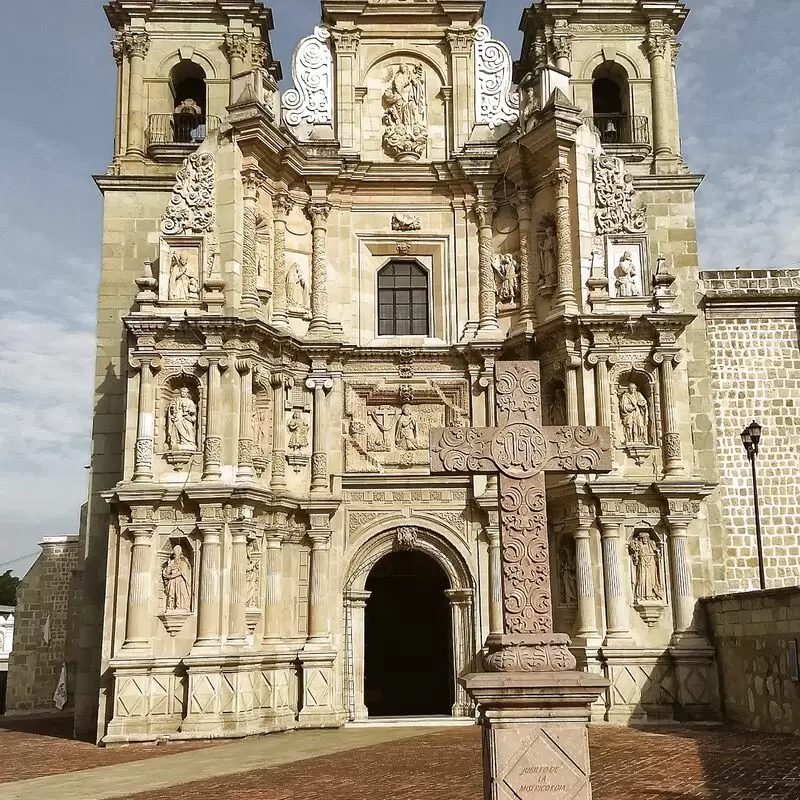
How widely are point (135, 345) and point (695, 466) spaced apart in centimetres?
1173

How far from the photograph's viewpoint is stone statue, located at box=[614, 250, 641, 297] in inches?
772

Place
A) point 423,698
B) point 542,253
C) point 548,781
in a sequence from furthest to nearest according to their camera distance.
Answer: point 423,698 < point 542,253 < point 548,781

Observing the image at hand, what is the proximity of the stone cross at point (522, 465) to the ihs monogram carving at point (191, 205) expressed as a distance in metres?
11.8

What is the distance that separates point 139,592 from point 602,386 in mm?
9687

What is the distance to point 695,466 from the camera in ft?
65.4

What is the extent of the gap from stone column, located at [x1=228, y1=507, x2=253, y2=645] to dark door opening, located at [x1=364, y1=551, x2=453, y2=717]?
6148mm

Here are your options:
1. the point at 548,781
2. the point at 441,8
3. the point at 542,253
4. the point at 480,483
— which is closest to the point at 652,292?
the point at 542,253

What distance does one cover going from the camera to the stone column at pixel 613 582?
1780cm

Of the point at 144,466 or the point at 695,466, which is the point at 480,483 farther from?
the point at 144,466

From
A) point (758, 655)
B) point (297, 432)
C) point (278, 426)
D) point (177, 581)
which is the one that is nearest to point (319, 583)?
point (177, 581)

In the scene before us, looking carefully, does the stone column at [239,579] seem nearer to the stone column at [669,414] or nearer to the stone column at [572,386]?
the stone column at [572,386]

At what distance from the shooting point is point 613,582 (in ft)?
58.9

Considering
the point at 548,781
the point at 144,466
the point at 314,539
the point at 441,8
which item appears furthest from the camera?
the point at 441,8

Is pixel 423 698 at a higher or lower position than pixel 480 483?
lower
